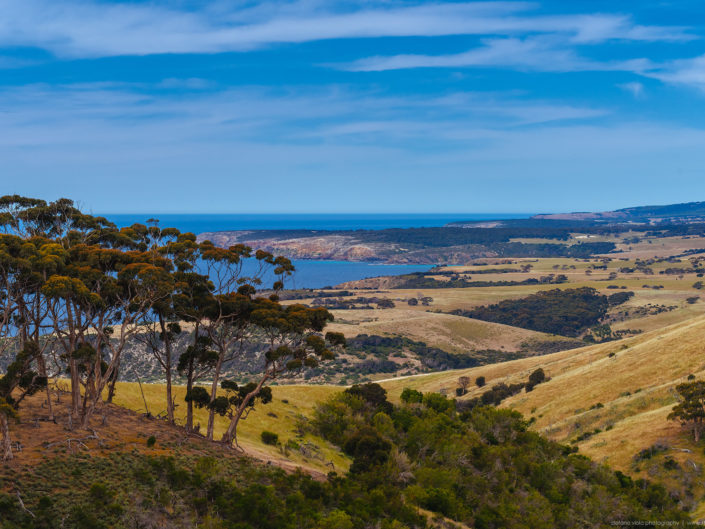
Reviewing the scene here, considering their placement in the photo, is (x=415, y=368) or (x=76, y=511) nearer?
(x=76, y=511)

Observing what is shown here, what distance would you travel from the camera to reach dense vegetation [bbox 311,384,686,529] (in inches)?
1369

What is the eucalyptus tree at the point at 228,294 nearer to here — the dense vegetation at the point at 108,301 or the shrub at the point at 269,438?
the dense vegetation at the point at 108,301

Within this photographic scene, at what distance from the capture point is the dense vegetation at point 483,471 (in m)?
34.8

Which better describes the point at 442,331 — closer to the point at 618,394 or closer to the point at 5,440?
the point at 618,394

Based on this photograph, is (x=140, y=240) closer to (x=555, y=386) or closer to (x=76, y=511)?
(x=76, y=511)

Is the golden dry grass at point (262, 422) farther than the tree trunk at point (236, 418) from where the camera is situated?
Yes

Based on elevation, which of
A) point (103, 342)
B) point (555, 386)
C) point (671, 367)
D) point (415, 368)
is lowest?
point (415, 368)

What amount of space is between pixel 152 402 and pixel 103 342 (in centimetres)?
1463

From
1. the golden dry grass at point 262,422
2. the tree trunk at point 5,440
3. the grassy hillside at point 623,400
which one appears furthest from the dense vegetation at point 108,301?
the grassy hillside at point 623,400

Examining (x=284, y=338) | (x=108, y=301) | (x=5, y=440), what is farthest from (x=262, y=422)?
(x=5, y=440)

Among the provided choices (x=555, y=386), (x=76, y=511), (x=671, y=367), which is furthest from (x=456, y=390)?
(x=76, y=511)

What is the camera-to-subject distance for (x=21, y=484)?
22938mm

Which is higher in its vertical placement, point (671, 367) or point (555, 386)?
point (671, 367)

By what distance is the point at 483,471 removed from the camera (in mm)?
40812
